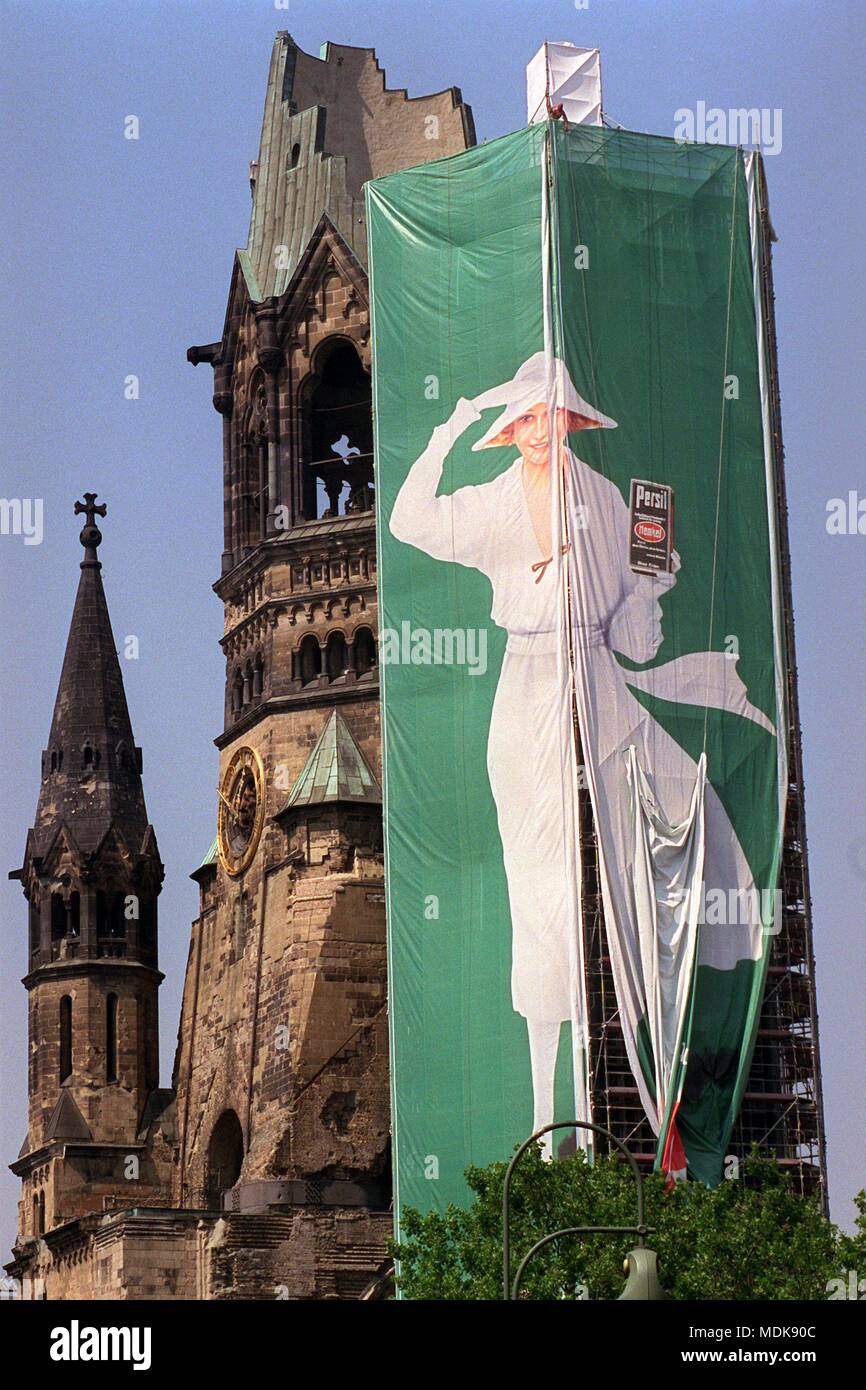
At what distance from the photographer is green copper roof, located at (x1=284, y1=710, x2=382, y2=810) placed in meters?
80.7

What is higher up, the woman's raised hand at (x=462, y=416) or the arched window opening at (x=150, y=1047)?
the woman's raised hand at (x=462, y=416)

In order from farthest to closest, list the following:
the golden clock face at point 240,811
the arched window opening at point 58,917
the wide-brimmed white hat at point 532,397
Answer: the arched window opening at point 58,917, the golden clock face at point 240,811, the wide-brimmed white hat at point 532,397

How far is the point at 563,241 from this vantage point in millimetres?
75812

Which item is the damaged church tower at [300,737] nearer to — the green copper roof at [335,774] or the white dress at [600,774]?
the green copper roof at [335,774]

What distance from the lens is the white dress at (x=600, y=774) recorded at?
7181 cm

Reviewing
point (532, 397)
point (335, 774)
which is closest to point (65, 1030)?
point (335, 774)

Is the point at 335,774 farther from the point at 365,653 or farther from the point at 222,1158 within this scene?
the point at 222,1158

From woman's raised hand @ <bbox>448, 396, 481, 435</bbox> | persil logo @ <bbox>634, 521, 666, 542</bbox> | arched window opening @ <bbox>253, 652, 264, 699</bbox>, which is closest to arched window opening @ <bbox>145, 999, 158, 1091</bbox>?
arched window opening @ <bbox>253, 652, 264, 699</bbox>

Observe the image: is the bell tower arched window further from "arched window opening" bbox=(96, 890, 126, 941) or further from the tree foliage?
the tree foliage

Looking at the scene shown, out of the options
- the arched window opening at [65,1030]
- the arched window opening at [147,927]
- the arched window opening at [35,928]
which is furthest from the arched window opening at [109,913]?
the arched window opening at [65,1030]

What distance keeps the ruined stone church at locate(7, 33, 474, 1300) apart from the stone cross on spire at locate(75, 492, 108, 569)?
0.16 meters

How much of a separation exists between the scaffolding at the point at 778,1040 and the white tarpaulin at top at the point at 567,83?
12776 mm

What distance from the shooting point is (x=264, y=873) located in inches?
3231
